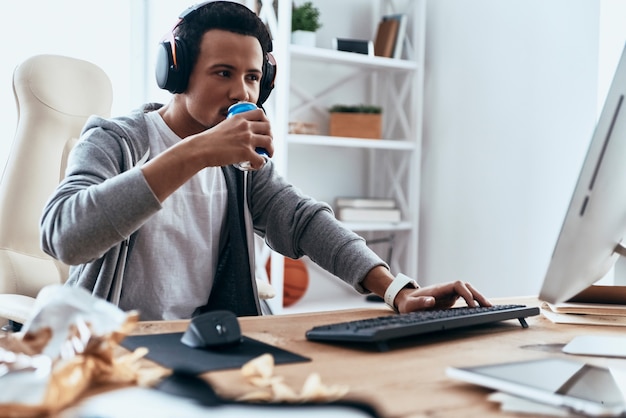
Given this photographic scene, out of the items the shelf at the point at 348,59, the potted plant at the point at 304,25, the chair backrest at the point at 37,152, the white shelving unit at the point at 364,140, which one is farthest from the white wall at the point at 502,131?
the chair backrest at the point at 37,152

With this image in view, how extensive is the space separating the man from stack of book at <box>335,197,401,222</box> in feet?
5.18

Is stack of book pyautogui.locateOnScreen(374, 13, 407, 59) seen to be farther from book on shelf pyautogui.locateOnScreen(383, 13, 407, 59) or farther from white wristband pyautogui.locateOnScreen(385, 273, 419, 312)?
white wristband pyautogui.locateOnScreen(385, 273, 419, 312)

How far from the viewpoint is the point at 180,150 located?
3.53 ft

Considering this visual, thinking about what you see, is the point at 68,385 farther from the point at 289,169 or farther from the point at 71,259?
the point at 289,169

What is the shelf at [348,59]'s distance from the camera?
2910mm

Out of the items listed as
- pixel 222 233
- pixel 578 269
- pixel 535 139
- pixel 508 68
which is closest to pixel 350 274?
pixel 222 233

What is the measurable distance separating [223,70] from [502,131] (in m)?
1.86

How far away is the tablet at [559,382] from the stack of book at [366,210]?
91.6 inches

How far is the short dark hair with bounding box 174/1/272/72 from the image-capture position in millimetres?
1343

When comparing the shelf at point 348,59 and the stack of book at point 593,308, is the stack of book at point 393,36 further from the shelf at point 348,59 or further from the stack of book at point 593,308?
the stack of book at point 593,308

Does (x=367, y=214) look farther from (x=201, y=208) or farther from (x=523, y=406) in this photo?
(x=523, y=406)

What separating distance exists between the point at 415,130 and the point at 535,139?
23.7 inches

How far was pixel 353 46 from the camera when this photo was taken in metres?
3.09

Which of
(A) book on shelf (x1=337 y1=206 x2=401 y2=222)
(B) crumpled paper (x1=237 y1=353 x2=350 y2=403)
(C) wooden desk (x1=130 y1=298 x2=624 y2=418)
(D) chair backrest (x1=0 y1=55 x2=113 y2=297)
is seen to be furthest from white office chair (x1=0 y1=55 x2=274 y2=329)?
(A) book on shelf (x1=337 y1=206 x2=401 y2=222)
